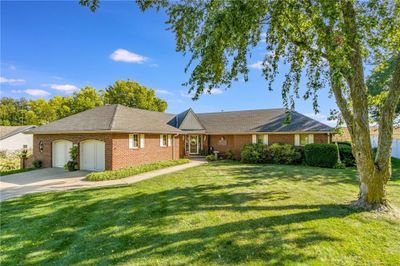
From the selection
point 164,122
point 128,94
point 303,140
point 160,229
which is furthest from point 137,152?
point 128,94

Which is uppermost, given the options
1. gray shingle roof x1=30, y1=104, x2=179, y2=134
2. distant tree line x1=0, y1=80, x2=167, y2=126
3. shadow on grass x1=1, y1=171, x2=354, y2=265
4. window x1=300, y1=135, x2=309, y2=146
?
distant tree line x1=0, y1=80, x2=167, y2=126

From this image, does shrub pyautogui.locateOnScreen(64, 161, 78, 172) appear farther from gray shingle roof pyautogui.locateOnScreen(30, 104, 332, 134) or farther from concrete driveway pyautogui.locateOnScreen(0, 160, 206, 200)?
gray shingle roof pyautogui.locateOnScreen(30, 104, 332, 134)

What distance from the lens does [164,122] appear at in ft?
71.9

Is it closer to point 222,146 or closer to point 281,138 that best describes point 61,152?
point 222,146

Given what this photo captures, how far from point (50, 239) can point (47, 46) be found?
1187cm

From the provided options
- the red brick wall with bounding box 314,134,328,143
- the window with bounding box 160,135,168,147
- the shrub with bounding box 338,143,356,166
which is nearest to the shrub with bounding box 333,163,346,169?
the shrub with bounding box 338,143,356,166

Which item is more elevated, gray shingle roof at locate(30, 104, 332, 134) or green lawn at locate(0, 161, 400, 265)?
gray shingle roof at locate(30, 104, 332, 134)

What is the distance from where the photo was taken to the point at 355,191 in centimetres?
930

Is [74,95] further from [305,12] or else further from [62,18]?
[305,12]

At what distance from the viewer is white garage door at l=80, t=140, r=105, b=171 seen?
48.9 feet

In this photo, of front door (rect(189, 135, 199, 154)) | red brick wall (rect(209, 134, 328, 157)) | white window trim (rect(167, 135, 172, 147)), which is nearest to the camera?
red brick wall (rect(209, 134, 328, 157))

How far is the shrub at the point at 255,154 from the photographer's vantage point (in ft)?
63.0

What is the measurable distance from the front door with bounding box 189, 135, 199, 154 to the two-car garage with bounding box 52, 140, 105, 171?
1155 cm

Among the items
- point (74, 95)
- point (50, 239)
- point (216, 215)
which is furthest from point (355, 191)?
point (74, 95)
